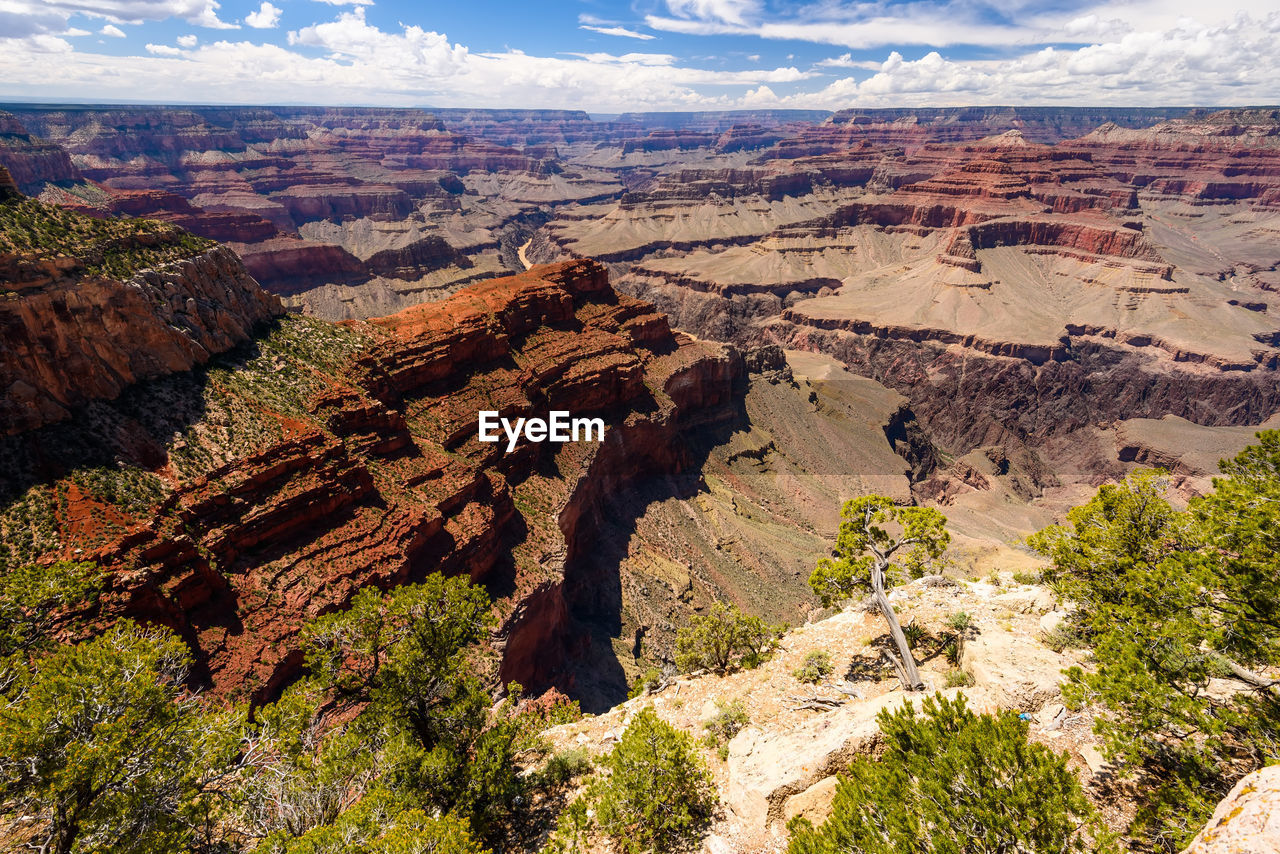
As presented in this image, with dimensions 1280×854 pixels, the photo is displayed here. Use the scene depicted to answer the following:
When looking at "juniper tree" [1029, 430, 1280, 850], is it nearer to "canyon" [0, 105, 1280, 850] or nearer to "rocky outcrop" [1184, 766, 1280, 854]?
"canyon" [0, 105, 1280, 850]

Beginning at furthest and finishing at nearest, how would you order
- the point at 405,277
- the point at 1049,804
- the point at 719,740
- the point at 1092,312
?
1. the point at 405,277
2. the point at 1092,312
3. the point at 719,740
4. the point at 1049,804

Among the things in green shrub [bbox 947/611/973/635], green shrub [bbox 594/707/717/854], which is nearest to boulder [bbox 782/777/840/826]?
green shrub [bbox 594/707/717/854]

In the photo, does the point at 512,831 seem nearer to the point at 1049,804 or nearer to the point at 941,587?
the point at 1049,804

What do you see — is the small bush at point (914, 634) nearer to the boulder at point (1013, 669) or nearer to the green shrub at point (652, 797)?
the boulder at point (1013, 669)

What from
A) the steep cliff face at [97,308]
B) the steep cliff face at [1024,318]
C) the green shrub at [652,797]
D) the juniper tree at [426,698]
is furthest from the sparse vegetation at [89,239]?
the steep cliff face at [1024,318]

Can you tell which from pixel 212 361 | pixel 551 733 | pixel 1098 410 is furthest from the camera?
pixel 1098 410

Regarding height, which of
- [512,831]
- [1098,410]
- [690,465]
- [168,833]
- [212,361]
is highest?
[212,361]

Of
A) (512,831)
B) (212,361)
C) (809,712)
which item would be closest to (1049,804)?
(809,712)
